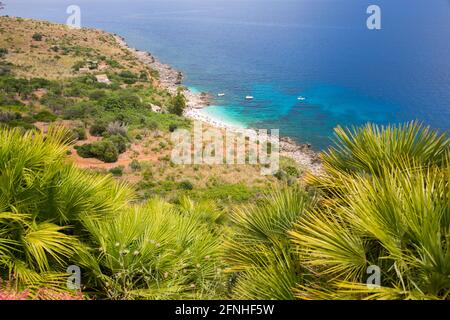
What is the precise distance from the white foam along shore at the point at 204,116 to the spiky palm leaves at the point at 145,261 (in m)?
23.2

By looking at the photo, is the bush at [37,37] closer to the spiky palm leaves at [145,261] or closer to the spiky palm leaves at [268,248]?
the spiky palm leaves at [145,261]

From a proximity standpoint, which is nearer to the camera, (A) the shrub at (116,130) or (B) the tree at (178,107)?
(A) the shrub at (116,130)

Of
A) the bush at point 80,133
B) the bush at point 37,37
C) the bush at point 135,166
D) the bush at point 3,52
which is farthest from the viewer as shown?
the bush at point 37,37

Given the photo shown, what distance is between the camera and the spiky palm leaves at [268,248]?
11.7ft

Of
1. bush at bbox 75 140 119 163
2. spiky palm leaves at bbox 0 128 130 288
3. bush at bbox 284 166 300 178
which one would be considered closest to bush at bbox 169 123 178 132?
bush at bbox 75 140 119 163

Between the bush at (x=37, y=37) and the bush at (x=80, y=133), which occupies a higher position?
the bush at (x=37, y=37)

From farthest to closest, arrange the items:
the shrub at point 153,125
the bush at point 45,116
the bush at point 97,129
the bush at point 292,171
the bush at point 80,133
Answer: the shrub at point 153,125, the bush at point 97,129, the bush at point 45,116, the bush at point 292,171, the bush at point 80,133

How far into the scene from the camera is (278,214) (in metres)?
4.46

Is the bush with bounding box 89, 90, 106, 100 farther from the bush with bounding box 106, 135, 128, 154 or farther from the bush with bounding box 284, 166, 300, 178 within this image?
the bush with bounding box 284, 166, 300, 178

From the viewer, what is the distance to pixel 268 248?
420 centimetres

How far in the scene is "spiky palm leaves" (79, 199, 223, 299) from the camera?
4.06 metres

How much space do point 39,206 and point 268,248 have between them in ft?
8.20

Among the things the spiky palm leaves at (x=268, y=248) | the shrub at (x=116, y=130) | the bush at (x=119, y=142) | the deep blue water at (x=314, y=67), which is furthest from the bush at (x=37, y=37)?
the spiky palm leaves at (x=268, y=248)

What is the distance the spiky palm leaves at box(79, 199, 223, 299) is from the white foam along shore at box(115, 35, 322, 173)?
912 inches
